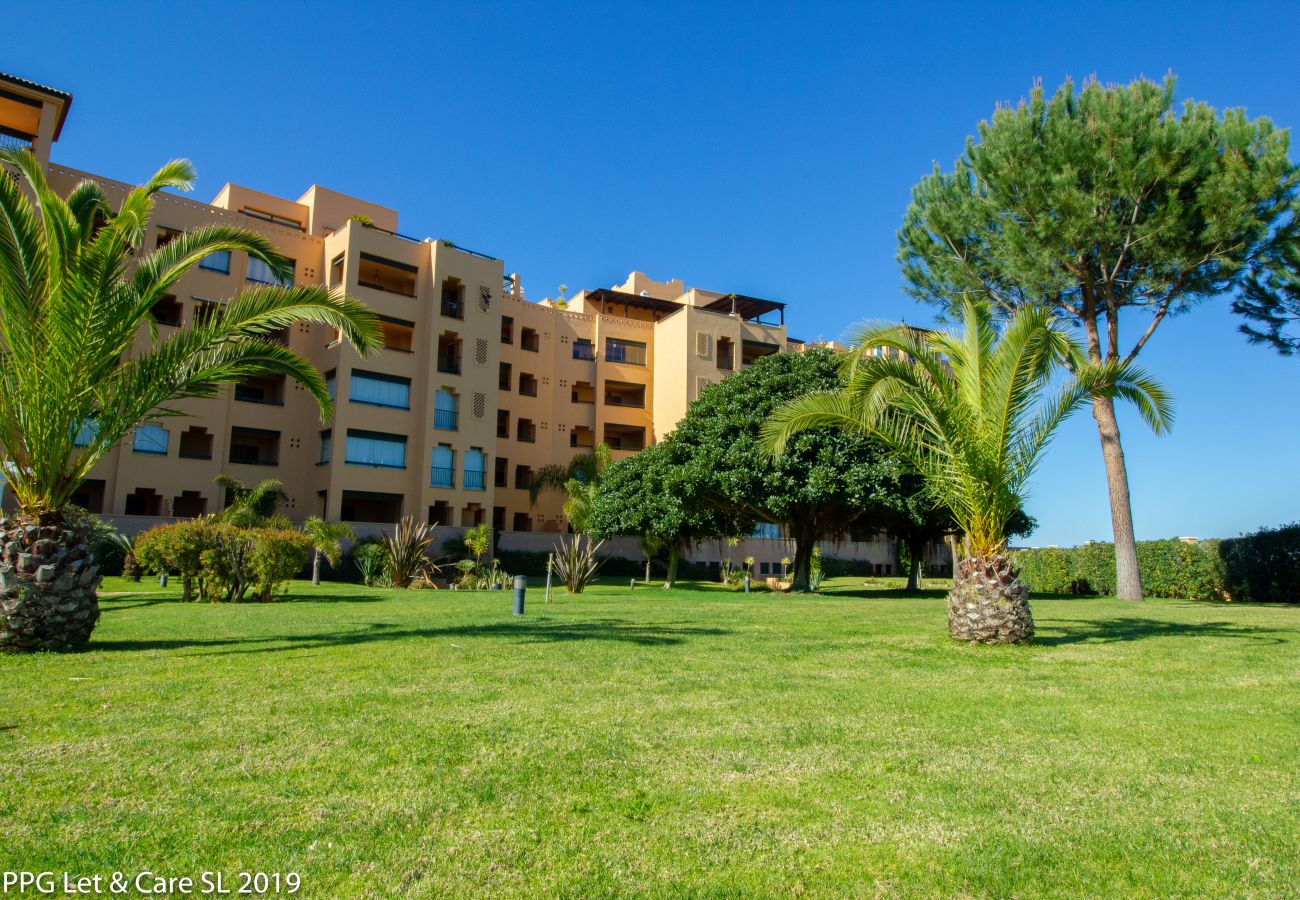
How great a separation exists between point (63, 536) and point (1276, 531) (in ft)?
95.4

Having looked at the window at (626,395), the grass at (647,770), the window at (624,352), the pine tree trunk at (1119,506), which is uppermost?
the window at (624,352)

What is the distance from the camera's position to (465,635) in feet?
35.4

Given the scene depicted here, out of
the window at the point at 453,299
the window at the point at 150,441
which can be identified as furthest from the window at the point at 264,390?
the window at the point at 453,299

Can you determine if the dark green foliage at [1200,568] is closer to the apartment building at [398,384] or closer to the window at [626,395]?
the apartment building at [398,384]

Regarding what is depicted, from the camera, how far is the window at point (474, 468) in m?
38.9

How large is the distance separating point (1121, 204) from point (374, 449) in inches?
1150

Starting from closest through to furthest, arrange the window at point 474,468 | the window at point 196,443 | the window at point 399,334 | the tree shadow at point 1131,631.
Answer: the tree shadow at point 1131,631 → the window at point 196,443 → the window at point 399,334 → the window at point 474,468

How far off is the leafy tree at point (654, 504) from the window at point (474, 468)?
31.8 feet

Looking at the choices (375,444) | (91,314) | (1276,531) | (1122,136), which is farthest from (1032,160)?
(375,444)

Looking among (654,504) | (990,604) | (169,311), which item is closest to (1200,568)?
(654,504)

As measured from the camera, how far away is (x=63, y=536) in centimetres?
927

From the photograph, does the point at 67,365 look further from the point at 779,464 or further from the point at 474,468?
the point at 474,468

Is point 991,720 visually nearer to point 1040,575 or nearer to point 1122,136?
point 1122,136

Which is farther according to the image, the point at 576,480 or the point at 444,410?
the point at 444,410
